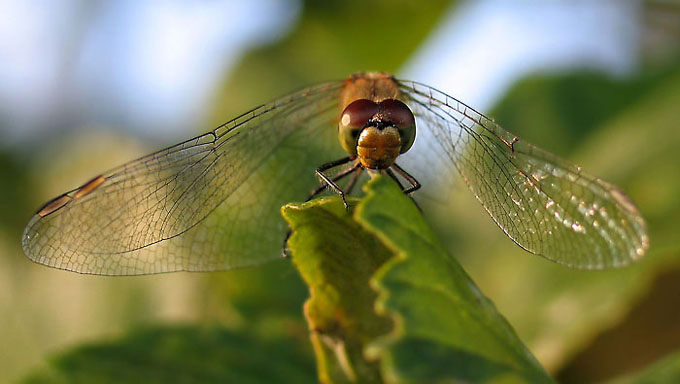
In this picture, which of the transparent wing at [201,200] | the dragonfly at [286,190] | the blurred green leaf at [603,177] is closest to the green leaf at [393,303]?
the dragonfly at [286,190]

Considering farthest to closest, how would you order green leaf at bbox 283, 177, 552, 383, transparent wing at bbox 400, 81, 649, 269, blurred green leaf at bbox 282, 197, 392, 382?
transparent wing at bbox 400, 81, 649, 269 < blurred green leaf at bbox 282, 197, 392, 382 < green leaf at bbox 283, 177, 552, 383

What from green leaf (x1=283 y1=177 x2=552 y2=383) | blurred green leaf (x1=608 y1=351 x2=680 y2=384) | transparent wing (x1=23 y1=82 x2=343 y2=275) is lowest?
blurred green leaf (x1=608 y1=351 x2=680 y2=384)

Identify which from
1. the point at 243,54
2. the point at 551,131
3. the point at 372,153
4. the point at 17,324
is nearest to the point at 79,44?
the point at 243,54

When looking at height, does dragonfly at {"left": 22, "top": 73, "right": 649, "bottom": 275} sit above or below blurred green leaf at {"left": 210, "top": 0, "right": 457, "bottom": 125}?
below

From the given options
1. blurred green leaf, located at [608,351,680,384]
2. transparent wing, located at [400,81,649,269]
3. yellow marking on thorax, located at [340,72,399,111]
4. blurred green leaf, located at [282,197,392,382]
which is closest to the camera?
blurred green leaf, located at [282,197,392,382]

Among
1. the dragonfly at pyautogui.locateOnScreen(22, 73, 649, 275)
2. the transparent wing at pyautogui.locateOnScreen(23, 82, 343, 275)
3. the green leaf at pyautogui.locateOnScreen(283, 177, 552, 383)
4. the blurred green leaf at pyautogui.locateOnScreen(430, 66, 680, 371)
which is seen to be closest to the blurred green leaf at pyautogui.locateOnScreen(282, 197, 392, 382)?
the green leaf at pyautogui.locateOnScreen(283, 177, 552, 383)

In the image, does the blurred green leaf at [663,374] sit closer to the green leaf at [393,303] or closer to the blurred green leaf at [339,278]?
the green leaf at [393,303]

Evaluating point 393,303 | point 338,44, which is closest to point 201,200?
point 393,303

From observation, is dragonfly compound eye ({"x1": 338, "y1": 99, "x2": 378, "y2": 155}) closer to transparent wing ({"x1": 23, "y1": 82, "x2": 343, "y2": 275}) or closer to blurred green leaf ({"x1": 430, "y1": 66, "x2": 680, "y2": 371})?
transparent wing ({"x1": 23, "y1": 82, "x2": 343, "y2": 275})
